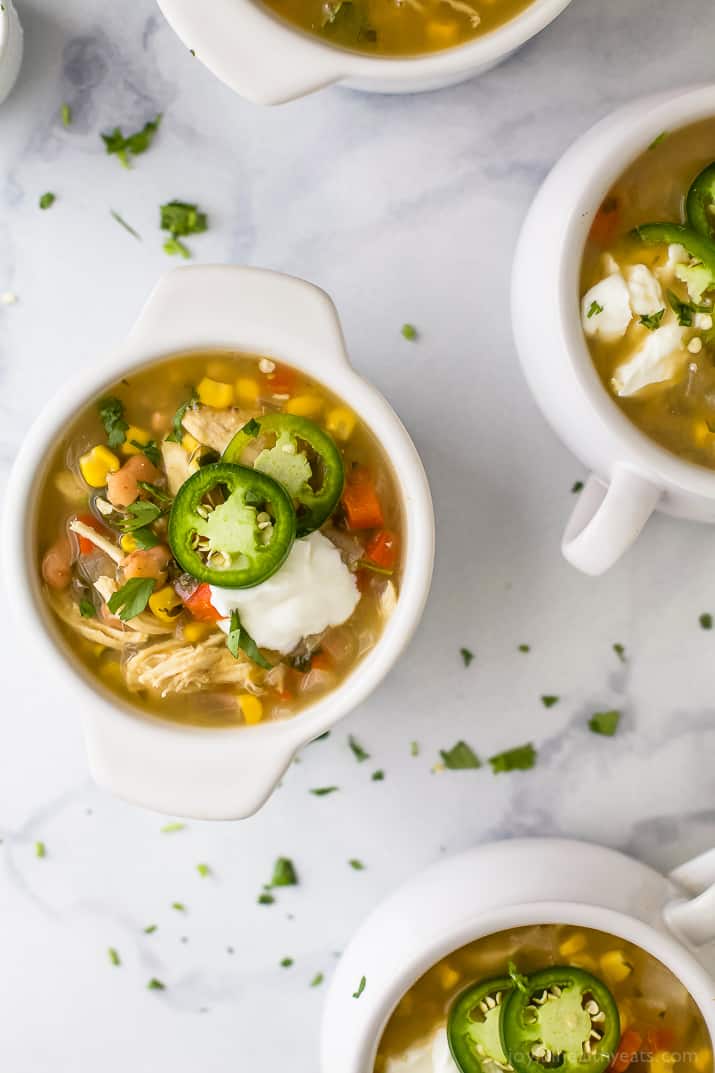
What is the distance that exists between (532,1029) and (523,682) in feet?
2.35

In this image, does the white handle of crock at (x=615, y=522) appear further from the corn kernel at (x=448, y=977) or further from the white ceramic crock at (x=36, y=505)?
the corn kernel at (x=448, y=977)

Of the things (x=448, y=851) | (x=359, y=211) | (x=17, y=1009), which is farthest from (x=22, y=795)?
(x=359, y=211)

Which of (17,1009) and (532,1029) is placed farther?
(17,1009)

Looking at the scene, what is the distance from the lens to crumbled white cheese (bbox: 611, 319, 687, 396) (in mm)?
2240

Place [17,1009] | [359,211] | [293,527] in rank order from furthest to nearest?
[17,1009] → [359,211] → [293,527]

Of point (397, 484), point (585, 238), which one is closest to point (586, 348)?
point (585, 238)

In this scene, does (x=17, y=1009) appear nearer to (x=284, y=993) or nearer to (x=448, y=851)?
(x=284, y=993)

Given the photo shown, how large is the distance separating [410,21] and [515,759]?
5.07ft

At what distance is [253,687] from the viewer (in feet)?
7.51

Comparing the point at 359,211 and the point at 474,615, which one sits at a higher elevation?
the point at 359,211

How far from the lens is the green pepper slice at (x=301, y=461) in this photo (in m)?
2.16

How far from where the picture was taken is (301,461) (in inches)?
85.3

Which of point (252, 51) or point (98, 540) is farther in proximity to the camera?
point (98, 540)

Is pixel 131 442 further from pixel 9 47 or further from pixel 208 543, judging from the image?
pixel 9 47
